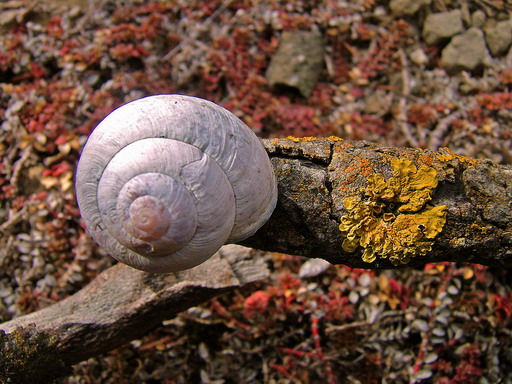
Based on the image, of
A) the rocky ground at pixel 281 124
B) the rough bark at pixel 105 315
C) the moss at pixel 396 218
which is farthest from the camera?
the rocky ground at pixel 281 124

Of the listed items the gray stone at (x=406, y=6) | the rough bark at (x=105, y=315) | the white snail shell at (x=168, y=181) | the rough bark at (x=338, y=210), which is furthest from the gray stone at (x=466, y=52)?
the white snail shell at (x=168, y=181)

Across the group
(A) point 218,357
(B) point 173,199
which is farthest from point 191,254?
(A) point 218,357

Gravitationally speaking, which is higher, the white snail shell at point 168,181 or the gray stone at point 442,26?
the white snail shell at point 168,181

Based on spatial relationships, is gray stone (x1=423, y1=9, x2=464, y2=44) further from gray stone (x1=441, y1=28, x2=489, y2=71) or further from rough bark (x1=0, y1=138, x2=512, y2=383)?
rough bark (x1=0, y1=138, x2=512, y2=383)

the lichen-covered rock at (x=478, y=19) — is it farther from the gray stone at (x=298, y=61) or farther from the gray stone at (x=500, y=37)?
the gray stone at (x=298, y=61)

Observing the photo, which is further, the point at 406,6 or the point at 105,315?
the point at 406,6

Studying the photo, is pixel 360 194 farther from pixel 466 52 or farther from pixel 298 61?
pixel 466 52

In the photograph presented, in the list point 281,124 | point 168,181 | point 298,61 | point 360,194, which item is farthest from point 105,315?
point 298,61
